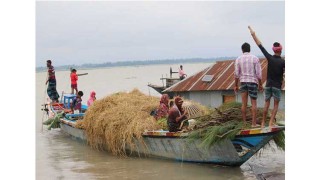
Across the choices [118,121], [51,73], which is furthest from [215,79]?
[118,121]

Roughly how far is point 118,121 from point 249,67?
3.45m

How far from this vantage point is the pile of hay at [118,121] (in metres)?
9.81

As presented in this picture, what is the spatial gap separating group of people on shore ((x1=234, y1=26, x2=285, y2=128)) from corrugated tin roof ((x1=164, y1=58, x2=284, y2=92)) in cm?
683

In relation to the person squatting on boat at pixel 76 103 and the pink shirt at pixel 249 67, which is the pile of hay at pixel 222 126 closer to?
the pink shirt at pixel 249 67

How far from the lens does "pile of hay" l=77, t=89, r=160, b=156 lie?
981cm

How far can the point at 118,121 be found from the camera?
10047mm

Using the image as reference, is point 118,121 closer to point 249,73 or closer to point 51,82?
point 249,73

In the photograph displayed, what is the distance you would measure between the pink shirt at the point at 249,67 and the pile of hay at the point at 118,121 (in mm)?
2632

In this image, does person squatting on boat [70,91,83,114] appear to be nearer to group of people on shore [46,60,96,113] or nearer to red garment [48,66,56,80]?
group of people on shore [46,60,96,113]

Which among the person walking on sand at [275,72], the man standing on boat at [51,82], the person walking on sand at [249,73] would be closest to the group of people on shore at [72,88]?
the man standing on boat at [51,82]

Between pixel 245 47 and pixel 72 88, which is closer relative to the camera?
pixel 245 47
